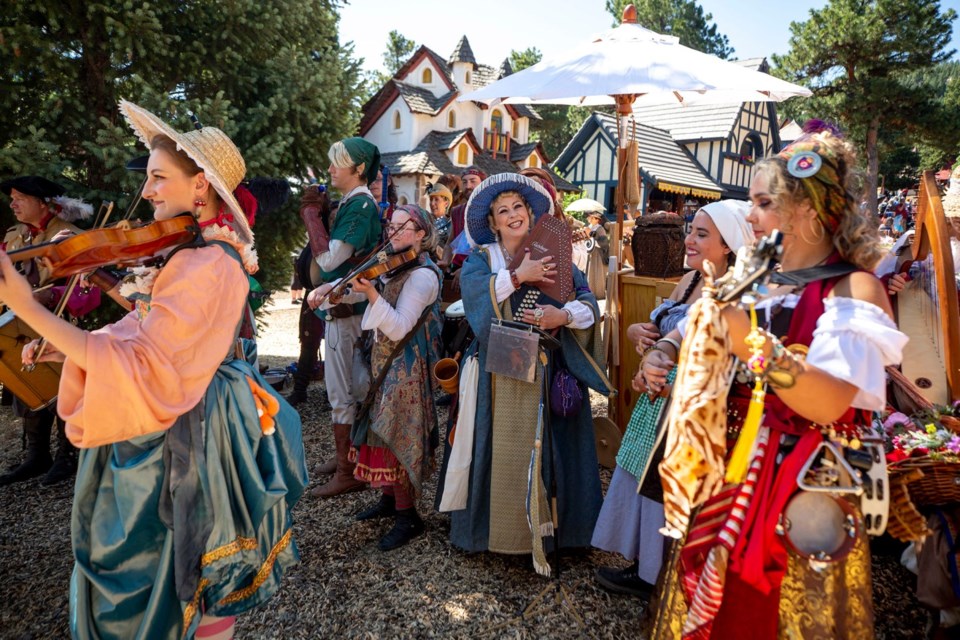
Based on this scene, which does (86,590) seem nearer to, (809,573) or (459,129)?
(809,573)

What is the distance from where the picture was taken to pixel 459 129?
23.6 meters

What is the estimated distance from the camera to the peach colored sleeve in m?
1.65

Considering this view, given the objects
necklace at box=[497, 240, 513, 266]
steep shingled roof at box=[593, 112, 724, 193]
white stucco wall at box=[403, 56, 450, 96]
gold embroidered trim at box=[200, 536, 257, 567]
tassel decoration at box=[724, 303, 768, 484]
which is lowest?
gold embroidered trim at box=[200, 536, 257, 567]

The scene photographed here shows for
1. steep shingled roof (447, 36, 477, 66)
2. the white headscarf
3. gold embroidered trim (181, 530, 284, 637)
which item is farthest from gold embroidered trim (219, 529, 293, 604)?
steep shingled roof (447, 36, 477, 66)

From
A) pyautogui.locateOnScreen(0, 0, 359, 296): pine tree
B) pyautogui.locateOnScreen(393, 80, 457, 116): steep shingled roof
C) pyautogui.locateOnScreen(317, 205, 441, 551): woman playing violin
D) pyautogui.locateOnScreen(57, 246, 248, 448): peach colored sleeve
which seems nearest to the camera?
pyautogui.locateOnScreen(57, 246, 248, 448): peach colored sleeve

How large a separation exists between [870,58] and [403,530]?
2229 centimetres

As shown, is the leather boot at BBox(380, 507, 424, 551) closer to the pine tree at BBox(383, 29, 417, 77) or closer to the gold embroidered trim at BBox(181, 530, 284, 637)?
the gold embroidered trim at BBox(181, 530, 284, 637)

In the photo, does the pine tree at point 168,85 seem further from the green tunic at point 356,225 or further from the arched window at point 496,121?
the arched window at point 496,121

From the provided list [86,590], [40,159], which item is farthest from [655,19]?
[86,590]

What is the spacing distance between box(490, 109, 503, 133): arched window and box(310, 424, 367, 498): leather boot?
883 inches

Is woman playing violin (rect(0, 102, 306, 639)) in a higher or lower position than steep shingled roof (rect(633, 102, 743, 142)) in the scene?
lower

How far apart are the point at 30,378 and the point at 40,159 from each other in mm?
1909

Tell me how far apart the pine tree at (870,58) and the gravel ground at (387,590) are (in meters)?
20.2

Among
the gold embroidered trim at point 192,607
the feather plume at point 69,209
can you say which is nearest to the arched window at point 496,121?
the feather plume at point 69,209
